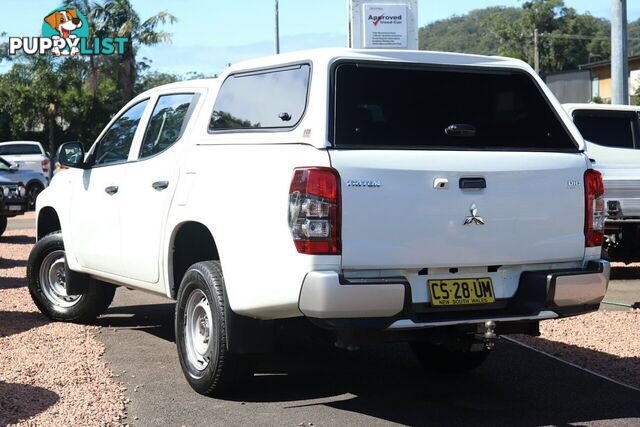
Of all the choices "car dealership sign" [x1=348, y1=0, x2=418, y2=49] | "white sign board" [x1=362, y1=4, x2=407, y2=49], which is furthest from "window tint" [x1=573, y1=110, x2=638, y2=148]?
"white sign board" [x1=362, y1=4, x2=407, y2=49]

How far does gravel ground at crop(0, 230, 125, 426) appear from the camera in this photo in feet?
19.3

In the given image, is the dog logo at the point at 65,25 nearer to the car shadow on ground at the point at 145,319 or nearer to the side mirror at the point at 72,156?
the car shadow on ground at the point at 145,319

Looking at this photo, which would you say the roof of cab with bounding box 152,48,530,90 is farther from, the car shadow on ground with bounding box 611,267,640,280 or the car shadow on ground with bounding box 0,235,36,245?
the car shadow on ground with bounding box 0,235,36,245

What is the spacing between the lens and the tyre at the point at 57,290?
8875mm

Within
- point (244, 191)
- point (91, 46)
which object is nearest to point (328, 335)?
point (244, 191)

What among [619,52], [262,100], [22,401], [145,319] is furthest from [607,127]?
[22,401]

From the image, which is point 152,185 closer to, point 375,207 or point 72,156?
point 72,156

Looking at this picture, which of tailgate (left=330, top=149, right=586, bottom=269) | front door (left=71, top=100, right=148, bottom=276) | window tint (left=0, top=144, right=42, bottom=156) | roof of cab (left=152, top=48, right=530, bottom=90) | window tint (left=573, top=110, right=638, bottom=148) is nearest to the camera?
tailgate (left=330, top=149, right=586, bottom=269)

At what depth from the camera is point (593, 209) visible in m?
6.00

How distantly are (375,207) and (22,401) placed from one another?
255cm

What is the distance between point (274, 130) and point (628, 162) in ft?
25.0

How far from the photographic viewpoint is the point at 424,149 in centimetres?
565

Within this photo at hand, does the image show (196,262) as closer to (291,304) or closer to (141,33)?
(291,304)

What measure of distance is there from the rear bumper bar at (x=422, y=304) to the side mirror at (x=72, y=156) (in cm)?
374
